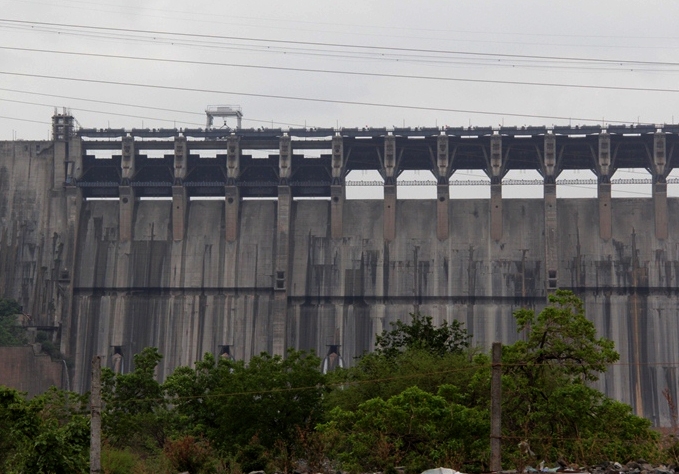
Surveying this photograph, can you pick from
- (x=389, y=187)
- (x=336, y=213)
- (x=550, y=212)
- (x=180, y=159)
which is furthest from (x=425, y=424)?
(x=180, y=159)

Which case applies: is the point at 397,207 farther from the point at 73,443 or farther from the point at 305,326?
the point at 73,443

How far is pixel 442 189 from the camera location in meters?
89.6

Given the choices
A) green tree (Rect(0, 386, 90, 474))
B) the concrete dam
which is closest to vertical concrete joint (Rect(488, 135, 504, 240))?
the concrete dam

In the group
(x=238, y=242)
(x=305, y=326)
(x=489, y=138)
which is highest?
(x=489, y=138)

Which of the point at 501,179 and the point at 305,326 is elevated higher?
the point at 501,179

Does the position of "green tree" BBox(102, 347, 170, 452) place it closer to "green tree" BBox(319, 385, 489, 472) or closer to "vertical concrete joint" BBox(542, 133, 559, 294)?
"green tree" BBox(319, 385, 489, 472)

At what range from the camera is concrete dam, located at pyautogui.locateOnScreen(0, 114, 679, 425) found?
86938mm

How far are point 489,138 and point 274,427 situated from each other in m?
43.2

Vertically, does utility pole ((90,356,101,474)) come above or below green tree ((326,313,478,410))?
below

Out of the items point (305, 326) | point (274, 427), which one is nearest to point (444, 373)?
point (274, 427)

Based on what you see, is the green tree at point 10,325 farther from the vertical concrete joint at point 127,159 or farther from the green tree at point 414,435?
the green tree at point 414,435

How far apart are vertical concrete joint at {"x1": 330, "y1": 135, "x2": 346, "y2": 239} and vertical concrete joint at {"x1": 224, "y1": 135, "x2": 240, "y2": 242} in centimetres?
703

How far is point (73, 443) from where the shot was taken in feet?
125

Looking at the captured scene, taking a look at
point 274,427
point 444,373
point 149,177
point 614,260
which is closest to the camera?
point 444,373
